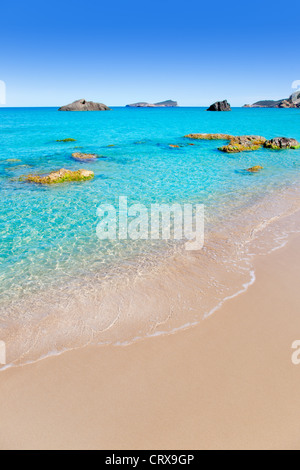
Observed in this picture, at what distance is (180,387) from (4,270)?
8197 millimetres

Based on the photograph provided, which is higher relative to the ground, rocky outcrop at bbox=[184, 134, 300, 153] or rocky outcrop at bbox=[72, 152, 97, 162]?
rocky outcrop at bbox=[184, 134, 300, 153]

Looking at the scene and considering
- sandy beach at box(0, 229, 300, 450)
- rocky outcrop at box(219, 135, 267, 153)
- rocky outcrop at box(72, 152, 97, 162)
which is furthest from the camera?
rocky outcrop at box(219, 135, 267, 153)

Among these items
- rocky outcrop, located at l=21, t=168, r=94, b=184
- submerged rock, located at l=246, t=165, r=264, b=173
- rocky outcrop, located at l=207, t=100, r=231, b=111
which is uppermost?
rocky outcrop, located at l=207, t=100, r=231, b=111

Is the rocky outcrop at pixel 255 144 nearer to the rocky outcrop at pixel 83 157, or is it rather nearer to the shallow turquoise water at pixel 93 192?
the shallow turquoise water at pixel 93 192

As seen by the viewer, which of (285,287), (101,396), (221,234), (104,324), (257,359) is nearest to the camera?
(101,396)

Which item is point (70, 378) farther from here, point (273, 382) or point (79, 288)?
point (273, 382)

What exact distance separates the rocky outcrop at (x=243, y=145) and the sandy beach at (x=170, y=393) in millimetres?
33272

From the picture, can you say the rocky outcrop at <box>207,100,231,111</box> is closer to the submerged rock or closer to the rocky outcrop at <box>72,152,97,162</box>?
the rocky outcrop at <box>72,152,97,162</box>

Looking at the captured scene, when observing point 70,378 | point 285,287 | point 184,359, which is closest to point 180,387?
point 184,359

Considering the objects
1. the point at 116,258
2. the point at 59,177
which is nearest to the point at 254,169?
the point at 59,177

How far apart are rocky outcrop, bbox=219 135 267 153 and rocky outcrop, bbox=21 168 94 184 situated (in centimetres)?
2178

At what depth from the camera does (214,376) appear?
658cm

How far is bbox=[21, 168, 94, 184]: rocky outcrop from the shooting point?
905 inches

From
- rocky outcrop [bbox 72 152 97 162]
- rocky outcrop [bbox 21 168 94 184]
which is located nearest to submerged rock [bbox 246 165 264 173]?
rocky outcrop [bbox 21 168 94 184]
